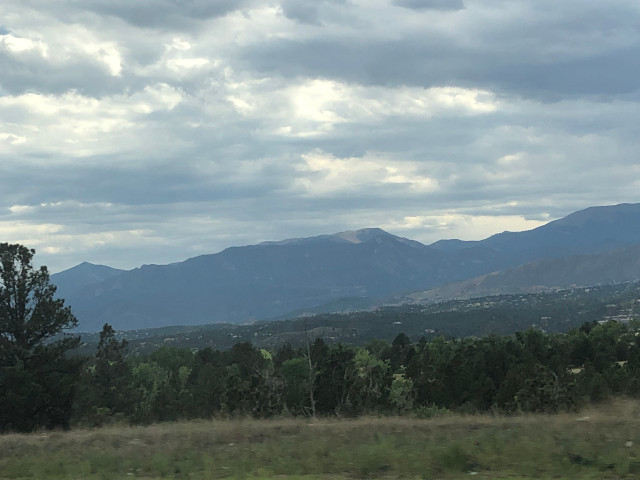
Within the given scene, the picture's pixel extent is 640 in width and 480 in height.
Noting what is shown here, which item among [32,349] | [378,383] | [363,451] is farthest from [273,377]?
[363,451]

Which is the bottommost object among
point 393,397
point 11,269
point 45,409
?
point 393,397

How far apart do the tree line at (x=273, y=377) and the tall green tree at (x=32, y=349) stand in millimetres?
60

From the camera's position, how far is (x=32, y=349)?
42469mm

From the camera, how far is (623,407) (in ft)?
55.5

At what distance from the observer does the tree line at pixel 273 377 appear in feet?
130

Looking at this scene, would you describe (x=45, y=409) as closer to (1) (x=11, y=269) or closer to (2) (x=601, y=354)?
(1) (x=11, y=269)

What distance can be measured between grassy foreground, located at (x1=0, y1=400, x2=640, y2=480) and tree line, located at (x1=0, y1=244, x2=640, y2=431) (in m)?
6.37

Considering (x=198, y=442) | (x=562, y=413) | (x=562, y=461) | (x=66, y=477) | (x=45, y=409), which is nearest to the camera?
(x=562, y=461)

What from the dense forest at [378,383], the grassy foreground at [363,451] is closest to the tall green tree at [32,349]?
the dense forest at [378,383]

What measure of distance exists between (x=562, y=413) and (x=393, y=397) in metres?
65.2

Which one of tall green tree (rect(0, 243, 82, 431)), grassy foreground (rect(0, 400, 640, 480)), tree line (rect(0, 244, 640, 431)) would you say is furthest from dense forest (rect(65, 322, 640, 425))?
grassy foreground (rect(0, 400, 640, 480))

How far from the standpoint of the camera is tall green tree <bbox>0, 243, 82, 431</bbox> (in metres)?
38.1

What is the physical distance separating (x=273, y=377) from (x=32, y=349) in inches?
1628

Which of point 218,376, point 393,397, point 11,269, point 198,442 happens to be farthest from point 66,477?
point 218,376
